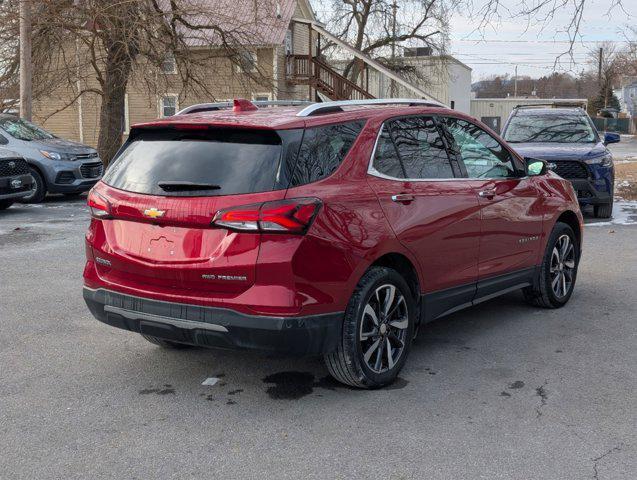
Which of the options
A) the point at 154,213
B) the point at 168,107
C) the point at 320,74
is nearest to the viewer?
the point at 154,213

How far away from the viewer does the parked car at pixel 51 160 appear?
15.2 meters

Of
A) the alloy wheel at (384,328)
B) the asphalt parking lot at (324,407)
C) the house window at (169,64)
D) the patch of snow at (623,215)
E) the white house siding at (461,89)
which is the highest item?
the white house siding at (461,89)

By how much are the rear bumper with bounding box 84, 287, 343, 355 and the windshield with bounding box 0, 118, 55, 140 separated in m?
12.6

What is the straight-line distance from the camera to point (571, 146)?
1259 cm

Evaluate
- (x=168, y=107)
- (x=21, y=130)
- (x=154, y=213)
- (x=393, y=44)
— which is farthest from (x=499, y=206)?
(x=393, y=44)

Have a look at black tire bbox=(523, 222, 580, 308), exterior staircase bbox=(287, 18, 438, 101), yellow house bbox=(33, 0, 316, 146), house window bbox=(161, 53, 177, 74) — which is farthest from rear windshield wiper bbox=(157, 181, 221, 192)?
exterior staircase bbox=(287, 18, 438, 101)

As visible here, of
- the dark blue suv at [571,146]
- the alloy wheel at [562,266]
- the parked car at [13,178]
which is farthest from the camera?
the parked car at [13,178]

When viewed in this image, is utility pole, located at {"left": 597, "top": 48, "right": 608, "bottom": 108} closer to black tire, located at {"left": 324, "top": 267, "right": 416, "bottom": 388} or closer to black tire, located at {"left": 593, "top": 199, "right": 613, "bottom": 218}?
black tire, located at {"left": 593, "top": 199, "right": 613, "bottom": 218}

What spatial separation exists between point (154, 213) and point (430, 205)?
1858 millimetres

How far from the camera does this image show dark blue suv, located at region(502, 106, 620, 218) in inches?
475

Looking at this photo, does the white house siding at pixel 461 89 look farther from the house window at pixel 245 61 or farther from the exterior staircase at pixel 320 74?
the house window at pixel 245 61

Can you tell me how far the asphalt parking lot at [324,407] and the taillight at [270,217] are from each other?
3.58 feet

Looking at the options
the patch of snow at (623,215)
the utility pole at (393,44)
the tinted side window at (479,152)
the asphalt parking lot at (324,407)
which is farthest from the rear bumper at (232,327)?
the utility pole at (393,44)

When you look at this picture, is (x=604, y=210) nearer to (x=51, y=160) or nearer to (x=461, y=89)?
(x=51, y=160)
